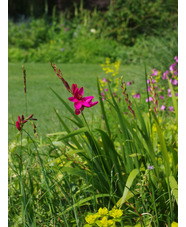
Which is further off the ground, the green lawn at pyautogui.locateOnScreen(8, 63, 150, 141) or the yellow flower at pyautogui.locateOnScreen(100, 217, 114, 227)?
the green lawn at pyautogui.locateOnScreen(8, 63, 150, 141)

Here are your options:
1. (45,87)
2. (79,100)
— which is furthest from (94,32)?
(79,100)

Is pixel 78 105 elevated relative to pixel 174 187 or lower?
elevated

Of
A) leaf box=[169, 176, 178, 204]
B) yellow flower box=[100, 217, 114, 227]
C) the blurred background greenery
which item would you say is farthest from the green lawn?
yellow flower box=[100, 217, 114, 227]

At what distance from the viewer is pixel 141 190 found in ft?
5.80

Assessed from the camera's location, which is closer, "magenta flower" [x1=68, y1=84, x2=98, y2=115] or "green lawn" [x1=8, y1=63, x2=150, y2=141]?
"magenta flower" [x1=68, y1=84, x2=98, y2=115]

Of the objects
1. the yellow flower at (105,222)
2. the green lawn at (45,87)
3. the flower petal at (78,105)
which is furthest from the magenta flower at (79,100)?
the green lawn at (45,87)

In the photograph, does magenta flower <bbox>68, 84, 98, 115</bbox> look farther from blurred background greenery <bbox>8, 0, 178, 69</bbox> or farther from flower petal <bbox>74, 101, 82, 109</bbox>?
blurred background greenery <bbox>8, 0, 178, 69</bbox>

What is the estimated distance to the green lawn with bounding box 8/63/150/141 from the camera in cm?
443

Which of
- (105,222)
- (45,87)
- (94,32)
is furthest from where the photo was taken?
(94,32)

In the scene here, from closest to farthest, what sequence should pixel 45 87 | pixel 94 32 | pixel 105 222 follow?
pixel 105 222, pixel 45 87, pixel 94 32

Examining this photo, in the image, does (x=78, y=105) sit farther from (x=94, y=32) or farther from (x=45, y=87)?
(x=94, y=32)

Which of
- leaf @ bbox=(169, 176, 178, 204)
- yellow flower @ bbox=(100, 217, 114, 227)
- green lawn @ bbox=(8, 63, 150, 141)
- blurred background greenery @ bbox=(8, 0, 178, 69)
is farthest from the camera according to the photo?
blurred background greenery @ bbox=(8, 0, 178, 69)

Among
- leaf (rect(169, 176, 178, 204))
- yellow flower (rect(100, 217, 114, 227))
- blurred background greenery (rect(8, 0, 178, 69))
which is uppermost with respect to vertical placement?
blurred background greenery (rect(8, 0, 178, 69))

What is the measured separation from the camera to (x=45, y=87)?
19.5 ft
